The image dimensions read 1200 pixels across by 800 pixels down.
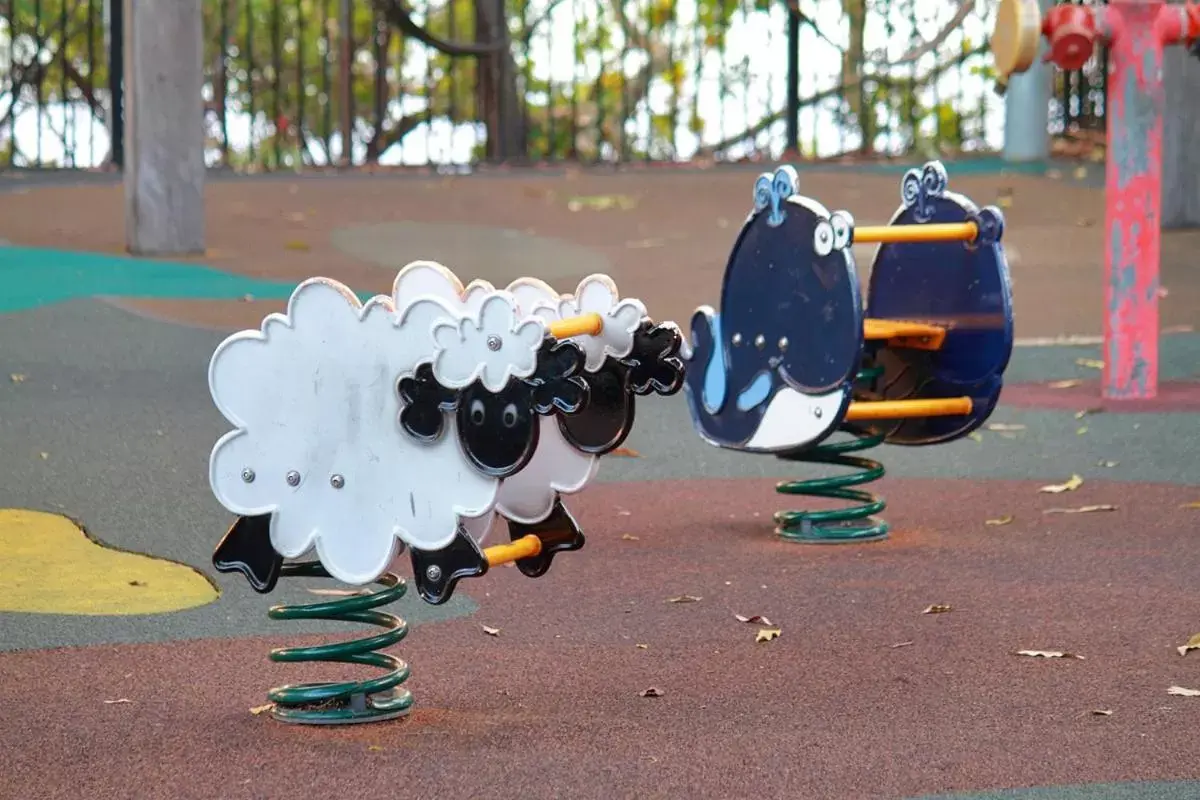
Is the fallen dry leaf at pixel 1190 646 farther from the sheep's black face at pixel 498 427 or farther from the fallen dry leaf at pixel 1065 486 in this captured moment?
the fallen dry leaf at pixel 1065 486

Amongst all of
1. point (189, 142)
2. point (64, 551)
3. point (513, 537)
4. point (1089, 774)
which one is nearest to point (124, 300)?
point (189, 142)

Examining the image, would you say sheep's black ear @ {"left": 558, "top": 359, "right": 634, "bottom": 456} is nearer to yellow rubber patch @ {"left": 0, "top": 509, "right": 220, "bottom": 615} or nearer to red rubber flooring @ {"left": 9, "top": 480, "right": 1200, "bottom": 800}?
red rubber flooring @ {"left": 9, "top": 480, "right": 1200, "bottom": 800}

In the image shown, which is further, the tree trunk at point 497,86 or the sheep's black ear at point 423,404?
the tree trunk at point 497,86

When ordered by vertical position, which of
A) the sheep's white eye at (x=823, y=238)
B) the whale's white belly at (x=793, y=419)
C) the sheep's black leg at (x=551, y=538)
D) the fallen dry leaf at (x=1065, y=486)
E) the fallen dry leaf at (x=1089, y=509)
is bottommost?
the fallen dry leaf at (x=1089, y=509)

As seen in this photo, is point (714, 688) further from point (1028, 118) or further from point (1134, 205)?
point (1028, 118)

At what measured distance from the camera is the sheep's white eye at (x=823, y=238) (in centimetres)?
593

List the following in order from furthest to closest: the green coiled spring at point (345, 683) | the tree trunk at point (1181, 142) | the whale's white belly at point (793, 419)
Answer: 1. the tree trunk at point (1181, 142)
2. the whale's white belly at point (793, 419)
3. the green coiled spring at point (345, 683)

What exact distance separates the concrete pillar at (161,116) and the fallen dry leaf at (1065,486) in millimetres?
5946

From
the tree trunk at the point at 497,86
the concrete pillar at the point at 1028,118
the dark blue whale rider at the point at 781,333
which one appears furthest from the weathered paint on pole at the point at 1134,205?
the tree trunk at the point at 497,86

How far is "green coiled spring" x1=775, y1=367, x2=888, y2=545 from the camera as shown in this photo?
20.3 ft

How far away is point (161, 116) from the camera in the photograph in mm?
10930

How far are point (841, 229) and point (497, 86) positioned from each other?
11.1 metres

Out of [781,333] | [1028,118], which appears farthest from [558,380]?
[1028,118]

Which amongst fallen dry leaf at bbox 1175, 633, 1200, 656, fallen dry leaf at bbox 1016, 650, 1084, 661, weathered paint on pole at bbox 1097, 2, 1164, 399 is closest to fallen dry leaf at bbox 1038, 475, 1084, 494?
weathered paint on pole at bbox 1097, 2, 1164, 399
